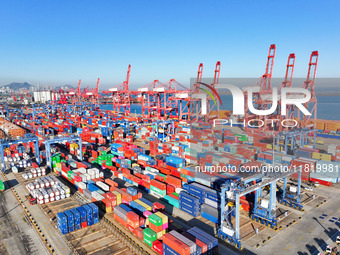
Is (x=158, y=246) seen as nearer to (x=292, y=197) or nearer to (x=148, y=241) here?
(x=148, y=241)

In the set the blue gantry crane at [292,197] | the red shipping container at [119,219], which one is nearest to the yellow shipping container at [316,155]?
the blue gantry crane at [292,197]

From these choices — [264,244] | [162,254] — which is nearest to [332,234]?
[264,244]

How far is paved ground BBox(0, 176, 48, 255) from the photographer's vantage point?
73.9 feet

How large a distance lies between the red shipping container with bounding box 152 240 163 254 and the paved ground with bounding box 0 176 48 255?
10.5 meters

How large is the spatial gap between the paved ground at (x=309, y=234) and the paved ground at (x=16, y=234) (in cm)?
2199

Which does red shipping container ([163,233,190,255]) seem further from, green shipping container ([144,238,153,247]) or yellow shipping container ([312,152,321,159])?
yellow shipping container ([312,152,321,159])

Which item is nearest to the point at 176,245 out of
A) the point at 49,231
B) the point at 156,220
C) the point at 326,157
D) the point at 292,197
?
the point at 156,220

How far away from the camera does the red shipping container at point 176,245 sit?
742 inches

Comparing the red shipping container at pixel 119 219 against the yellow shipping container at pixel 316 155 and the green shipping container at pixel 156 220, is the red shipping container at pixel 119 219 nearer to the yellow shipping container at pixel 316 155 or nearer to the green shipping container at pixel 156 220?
the green shipping container at pixel 156 220

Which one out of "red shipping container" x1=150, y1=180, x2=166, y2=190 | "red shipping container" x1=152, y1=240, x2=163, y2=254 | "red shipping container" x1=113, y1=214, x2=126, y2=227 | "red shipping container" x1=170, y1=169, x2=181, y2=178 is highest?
"red shipping container" x1=150, y1=180, x2=166, y2=190

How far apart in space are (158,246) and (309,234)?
1671 centimetres

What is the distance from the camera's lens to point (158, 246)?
71.8ft

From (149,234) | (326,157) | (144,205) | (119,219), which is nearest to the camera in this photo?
(149,234)

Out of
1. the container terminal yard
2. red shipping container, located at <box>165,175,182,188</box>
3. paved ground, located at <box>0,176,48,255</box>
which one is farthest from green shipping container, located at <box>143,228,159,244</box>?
red shipping container, located at <box>165,175,182,188</box>
